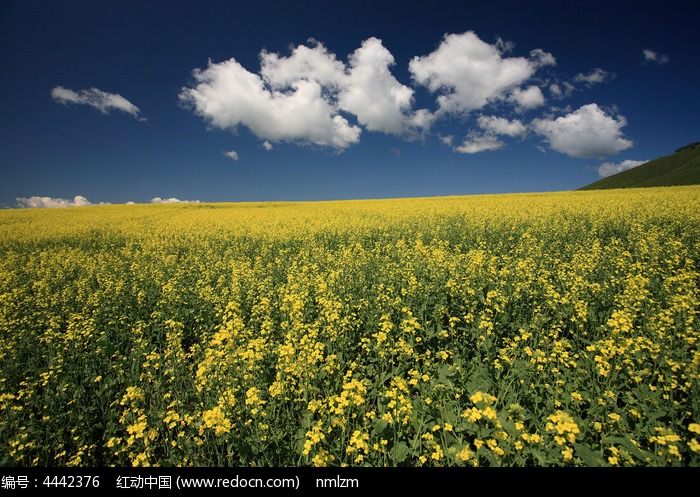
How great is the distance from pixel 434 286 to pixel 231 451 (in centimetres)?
451

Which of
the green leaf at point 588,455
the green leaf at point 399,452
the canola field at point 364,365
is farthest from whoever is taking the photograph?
the canola field at point 364,365

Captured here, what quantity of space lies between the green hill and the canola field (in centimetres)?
9858

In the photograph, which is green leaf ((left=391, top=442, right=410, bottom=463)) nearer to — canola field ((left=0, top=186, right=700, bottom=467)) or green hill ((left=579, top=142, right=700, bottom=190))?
canola field ((left=0, top=186, right=700, bottom=467))

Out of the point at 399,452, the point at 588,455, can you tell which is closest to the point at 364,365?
the point at 399,452

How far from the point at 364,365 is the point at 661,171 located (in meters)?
125

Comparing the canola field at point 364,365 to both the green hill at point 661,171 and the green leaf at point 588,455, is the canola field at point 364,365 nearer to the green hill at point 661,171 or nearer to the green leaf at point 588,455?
the green leaf at point 588,455

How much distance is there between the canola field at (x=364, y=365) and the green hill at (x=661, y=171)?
9858 centimetres

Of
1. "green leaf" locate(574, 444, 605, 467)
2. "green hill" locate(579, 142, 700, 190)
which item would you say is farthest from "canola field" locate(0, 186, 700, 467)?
"green hill" locate(579, 142, 700, 190)

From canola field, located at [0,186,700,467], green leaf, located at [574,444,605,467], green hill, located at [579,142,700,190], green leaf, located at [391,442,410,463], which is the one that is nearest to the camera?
green leaf, located at [574,444,605,467]

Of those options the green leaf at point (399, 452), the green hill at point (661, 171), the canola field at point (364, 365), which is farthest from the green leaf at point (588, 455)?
the green hill at point (661, 171)

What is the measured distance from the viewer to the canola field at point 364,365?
295 centimetres

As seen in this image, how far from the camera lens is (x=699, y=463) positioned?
241cm

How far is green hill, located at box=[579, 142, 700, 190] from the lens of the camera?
247 feet

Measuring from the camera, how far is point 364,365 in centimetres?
466
